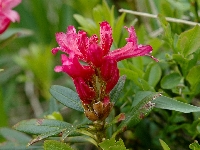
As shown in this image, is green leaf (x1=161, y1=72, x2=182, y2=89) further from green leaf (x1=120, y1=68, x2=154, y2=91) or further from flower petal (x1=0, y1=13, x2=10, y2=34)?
flower petal (x1=0, y1=13, x2=10, y2=34)

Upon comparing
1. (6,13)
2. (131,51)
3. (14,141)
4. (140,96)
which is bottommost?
(14,141)

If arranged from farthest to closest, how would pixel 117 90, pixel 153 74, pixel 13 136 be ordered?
pixel 13 136
pixel 153 74
pixel 117 90

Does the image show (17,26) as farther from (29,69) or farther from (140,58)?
(140,58)

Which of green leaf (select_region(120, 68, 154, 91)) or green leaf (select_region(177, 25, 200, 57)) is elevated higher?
green leaf (select_region(177, 25, 200, 57))

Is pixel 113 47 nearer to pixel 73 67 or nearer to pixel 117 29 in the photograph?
pixel 117 29

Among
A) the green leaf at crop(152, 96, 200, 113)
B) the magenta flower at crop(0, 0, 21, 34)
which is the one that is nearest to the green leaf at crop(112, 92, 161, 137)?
the green leaf at crop(152, 96, 200, 113)

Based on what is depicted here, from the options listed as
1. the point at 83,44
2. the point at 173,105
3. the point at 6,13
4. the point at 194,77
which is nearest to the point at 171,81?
the point at 194,77
